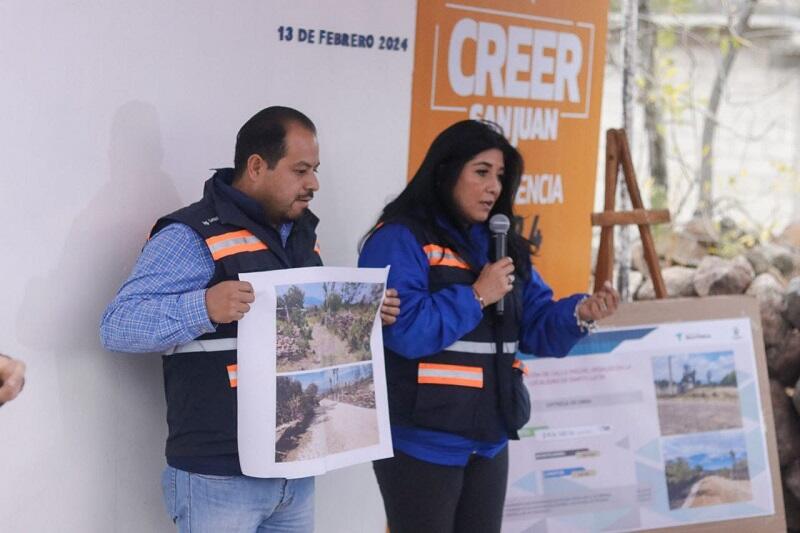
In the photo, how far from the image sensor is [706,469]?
13.8ft

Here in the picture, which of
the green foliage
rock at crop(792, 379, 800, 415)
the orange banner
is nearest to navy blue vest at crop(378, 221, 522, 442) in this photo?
the green foliage

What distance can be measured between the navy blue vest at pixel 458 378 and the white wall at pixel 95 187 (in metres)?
0.64

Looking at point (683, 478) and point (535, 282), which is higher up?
point (535, 282)

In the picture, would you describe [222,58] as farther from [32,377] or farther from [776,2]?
[776,2]

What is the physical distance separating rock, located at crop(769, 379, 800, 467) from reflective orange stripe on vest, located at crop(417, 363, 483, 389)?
2.50m

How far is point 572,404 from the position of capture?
13.3 feet

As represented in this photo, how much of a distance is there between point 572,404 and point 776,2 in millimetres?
→ 5994

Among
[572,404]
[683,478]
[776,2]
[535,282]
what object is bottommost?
[683,478]

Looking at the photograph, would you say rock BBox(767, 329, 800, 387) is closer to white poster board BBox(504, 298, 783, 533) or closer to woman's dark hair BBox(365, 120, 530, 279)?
white poster board BBox(504, 298, 783, 533)

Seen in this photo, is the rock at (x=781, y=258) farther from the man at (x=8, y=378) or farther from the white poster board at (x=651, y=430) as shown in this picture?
the man at (x=8, y=378)

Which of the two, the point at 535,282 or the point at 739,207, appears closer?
the point at 535,282

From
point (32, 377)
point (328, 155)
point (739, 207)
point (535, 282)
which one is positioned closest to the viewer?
point (32, 377)

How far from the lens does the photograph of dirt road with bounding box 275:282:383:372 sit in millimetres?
2473

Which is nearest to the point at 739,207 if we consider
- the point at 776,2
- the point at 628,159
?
the point at 776,2
